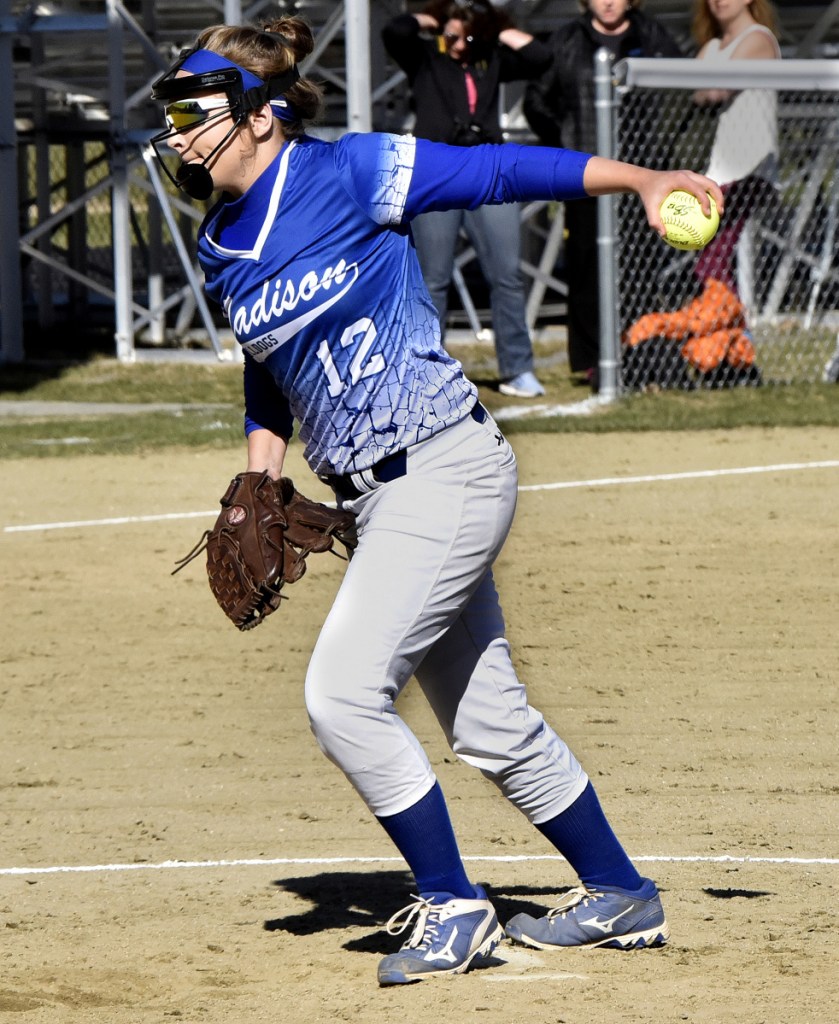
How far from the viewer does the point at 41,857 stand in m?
4.88

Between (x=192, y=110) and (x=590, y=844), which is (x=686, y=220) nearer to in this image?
(x=192, y=110)

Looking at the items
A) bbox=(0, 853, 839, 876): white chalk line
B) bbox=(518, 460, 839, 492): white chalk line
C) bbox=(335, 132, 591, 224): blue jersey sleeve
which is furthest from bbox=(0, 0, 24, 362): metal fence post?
bbox=(335, 132, 591, 224): blue jersey sleeve

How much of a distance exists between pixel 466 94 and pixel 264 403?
755cm

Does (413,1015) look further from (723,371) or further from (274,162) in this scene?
(723,371)

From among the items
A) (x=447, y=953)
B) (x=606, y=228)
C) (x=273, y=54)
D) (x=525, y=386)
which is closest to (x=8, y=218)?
(x=525, y=386)

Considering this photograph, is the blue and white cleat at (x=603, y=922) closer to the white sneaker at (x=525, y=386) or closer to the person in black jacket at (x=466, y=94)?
the person in black jacket at (x=466, y=94)

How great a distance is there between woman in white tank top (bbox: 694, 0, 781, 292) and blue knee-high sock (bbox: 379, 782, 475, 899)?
8.06 m

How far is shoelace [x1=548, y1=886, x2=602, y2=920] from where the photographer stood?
3.97m

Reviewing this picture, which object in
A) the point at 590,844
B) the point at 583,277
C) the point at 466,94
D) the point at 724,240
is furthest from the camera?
the point at 583,277

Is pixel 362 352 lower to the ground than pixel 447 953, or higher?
higher

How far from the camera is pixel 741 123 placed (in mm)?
11484

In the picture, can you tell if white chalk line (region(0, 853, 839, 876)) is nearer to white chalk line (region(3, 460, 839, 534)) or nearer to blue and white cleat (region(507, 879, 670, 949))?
blue and white cleat (region(507, 879, 670, 949))

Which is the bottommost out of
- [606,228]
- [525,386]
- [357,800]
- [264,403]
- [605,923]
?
[525,386]

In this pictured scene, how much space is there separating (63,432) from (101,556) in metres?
3.08
